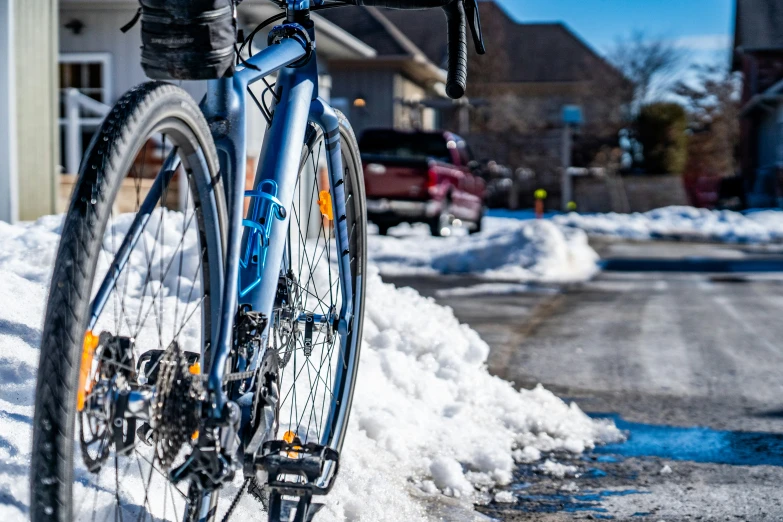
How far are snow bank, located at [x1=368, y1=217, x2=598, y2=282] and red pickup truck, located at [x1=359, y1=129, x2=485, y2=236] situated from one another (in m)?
2.60

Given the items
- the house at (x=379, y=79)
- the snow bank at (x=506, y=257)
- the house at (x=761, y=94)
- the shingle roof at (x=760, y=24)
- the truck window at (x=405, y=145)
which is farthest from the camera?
the shingle roof at (x=760, y=24)

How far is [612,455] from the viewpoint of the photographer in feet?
13.9

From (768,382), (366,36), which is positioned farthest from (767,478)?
(366,36)

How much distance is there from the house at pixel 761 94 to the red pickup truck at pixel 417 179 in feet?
60.7

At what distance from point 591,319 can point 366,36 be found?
23.5 m

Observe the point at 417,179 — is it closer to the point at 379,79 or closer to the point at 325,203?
the point at 379,79

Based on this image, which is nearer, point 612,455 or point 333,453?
point 333,453

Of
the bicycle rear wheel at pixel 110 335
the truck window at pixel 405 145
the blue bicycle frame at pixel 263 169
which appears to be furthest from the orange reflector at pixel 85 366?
the truck window at pixel 405 145

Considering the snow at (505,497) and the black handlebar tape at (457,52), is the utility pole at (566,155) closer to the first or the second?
the snow at (505,497)

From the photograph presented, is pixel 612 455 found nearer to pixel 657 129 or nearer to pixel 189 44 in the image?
pixel 189 44

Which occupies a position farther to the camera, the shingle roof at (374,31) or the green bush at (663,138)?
the green bush at (663,138)

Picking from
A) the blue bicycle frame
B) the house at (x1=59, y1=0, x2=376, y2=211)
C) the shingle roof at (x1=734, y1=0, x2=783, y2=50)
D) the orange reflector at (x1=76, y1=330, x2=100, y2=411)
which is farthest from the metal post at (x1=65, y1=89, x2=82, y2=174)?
the shingle roof at (x1=734, y1=0, x2=783, y2=50)

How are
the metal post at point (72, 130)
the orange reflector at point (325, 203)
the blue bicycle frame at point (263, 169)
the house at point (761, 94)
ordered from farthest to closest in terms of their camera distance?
the house at point (761, 94) < the metal post at point (72, 130) < the orange reflector at point (325, 203) < the blue bicycle frame at point (263, 169)

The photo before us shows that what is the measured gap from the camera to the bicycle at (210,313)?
1548 mm
